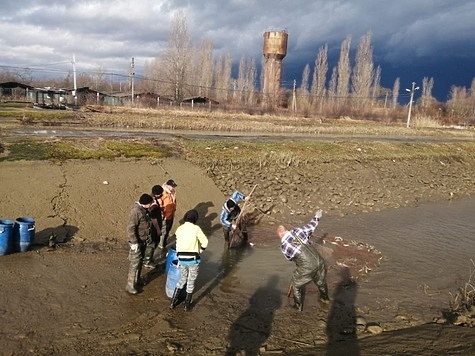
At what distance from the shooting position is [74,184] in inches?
469

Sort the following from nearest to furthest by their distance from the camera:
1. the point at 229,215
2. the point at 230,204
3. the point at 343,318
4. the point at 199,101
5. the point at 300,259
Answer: the point at 343,318, the point at 300,259, the point at 230,204, the point at 229,215, the point at 199,101

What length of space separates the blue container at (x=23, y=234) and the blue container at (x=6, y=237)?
0.43ft

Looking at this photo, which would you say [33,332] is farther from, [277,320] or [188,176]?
[188,176]

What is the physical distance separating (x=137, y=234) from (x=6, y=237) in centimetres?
314

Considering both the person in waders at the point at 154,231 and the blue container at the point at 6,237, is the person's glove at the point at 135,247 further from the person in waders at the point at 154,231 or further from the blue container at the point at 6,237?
the blue container at the point at 6,237

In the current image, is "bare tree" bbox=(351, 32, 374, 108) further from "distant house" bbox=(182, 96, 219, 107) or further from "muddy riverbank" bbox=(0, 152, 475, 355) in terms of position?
"muddy riverbank" bbox=(0, 152, 475, 355)

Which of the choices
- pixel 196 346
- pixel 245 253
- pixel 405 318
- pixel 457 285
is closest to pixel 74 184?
pixel 245 253

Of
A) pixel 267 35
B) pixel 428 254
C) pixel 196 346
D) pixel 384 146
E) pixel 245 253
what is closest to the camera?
pixel 196 346

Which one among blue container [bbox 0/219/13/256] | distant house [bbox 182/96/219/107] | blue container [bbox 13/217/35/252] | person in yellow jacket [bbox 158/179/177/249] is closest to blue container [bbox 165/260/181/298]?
person in yellow jacket [bbox 158/179/177/249]

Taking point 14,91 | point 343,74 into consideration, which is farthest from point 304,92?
point 14,91

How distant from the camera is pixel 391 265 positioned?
9.65 m

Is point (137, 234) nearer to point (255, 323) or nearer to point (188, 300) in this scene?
point (188, 300)

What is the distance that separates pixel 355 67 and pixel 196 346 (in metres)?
74.4

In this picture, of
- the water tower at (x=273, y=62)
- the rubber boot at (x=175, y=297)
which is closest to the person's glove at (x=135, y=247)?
the rubber boot at (x=175, y=297)
